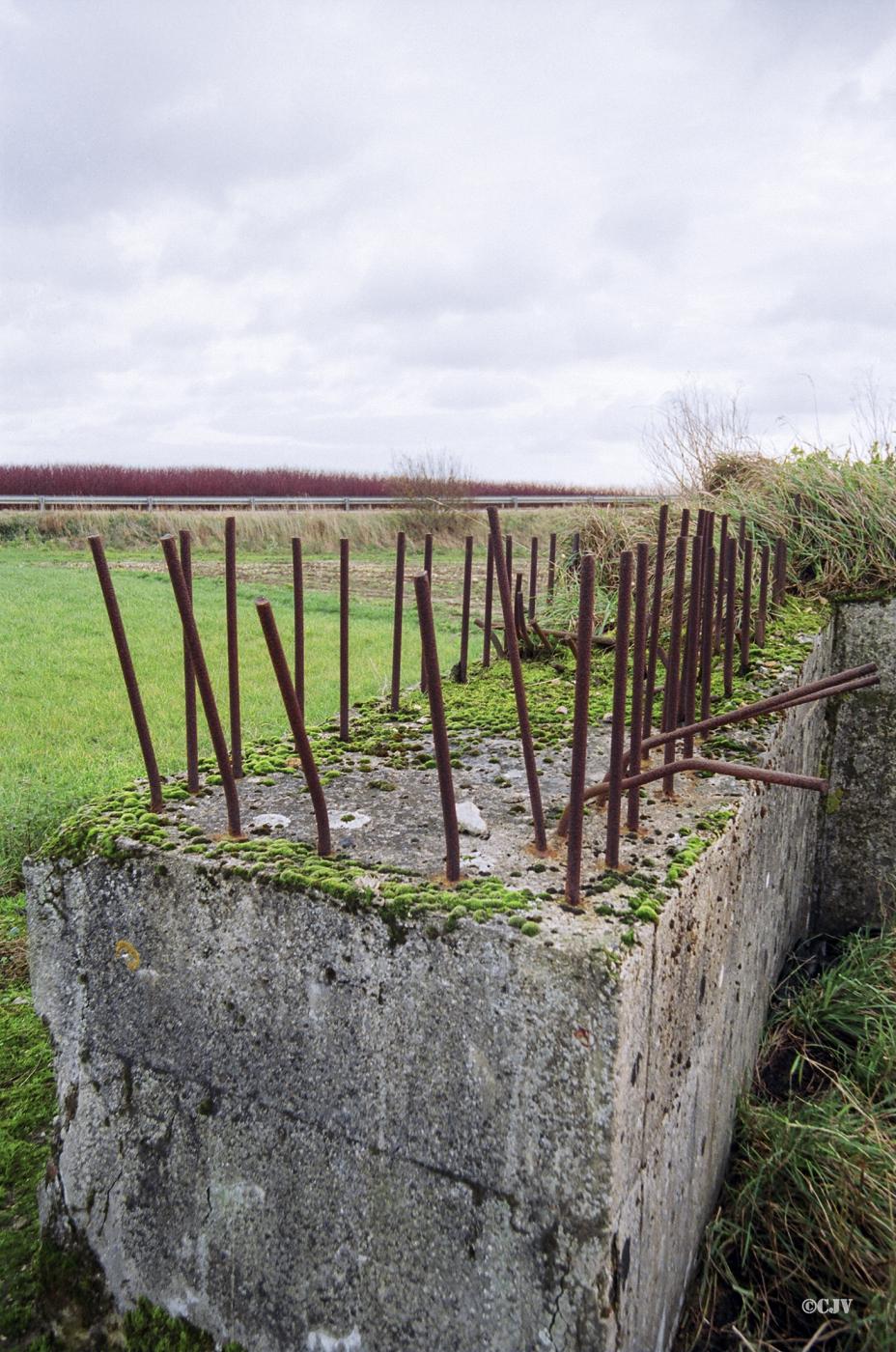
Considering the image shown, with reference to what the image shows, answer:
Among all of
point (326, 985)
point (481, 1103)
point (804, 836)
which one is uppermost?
point (326, 985)

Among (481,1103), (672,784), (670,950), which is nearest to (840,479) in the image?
(672,784)

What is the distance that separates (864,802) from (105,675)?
6170 mm

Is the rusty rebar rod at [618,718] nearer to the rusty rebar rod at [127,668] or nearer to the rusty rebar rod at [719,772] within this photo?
the rusty rebar rod at [719,772]

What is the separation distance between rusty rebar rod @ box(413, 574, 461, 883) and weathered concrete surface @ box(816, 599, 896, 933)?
3.71m

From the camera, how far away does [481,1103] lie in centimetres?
159

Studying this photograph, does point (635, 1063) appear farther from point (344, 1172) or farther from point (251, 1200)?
point (251, 1200)

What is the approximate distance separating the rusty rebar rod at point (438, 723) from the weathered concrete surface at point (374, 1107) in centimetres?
17

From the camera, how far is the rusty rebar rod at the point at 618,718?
1732 mm

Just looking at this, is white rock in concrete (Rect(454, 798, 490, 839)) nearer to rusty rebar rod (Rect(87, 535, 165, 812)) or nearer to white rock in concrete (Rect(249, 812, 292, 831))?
white rock in concrete (Rect(249, 812, 292, 831))

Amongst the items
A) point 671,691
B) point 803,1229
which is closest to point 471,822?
point 671,691

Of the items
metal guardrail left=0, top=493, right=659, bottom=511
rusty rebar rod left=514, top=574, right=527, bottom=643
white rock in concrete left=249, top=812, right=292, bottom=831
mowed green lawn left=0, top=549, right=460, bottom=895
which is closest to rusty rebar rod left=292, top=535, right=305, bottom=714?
white rock in concrete left=249, top=812, right=292, bottom=831

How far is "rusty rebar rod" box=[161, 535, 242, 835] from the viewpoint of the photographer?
1.89 m

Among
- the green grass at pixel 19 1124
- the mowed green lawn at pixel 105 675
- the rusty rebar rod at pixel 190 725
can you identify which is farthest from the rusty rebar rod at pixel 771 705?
the mowed green lawn at pixel 105 675

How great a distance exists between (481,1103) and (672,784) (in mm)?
1034
